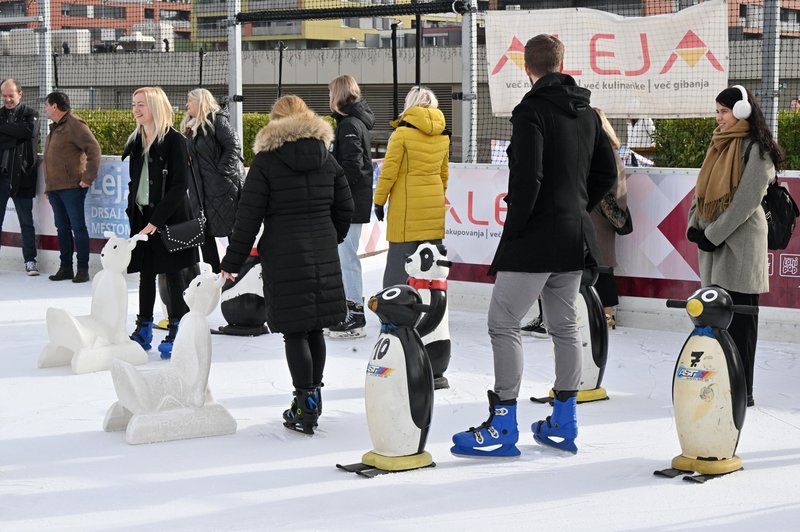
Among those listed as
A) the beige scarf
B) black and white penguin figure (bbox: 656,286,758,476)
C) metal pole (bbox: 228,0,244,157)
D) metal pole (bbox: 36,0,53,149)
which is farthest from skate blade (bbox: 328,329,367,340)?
metal pole (bbox: 36,0,53,149)

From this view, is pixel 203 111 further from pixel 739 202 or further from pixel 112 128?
pixel 112 128

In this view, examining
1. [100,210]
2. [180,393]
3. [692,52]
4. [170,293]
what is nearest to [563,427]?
[180,393]

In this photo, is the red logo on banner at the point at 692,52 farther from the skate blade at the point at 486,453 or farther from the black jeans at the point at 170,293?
the skate blade at the point at 486,453

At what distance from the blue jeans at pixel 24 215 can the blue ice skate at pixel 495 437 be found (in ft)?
23.9

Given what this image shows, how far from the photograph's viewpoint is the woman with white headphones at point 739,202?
19.1 ft

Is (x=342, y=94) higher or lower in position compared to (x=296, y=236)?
higher

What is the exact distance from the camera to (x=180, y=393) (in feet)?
18.3

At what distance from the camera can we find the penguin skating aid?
4.85m

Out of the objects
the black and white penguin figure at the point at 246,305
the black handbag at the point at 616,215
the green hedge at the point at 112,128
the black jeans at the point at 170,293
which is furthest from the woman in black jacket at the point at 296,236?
the green hedge at the point at 112,128

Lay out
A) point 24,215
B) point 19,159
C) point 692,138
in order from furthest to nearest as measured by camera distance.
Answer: point 692,138, point 24,215, point 19,159

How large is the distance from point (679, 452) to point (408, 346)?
4.67 ft

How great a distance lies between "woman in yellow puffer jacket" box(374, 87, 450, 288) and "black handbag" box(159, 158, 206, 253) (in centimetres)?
116

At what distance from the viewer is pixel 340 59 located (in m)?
35.2

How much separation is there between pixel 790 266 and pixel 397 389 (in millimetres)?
4126
